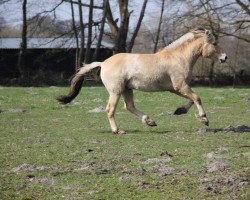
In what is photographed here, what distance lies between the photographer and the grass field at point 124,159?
316 inches

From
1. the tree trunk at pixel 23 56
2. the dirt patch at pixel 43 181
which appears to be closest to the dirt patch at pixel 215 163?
the dirt patch at pixel 43 181

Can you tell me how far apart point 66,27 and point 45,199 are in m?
54.4

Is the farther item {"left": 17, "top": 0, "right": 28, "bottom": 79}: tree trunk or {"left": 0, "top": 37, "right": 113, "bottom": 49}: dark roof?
{"left": 0, "top": 37, "right": 113, "bottom": 49}: dark roof

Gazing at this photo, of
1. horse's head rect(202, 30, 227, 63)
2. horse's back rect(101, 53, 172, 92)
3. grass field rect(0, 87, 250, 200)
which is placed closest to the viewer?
grass field rect(0, 87, 250, 200)

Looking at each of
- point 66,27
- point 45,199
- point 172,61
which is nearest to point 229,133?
point 172,61

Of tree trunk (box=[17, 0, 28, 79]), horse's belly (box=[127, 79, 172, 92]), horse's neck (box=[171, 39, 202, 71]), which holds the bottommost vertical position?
tree trunk (box=[17, 0, 28, 79])

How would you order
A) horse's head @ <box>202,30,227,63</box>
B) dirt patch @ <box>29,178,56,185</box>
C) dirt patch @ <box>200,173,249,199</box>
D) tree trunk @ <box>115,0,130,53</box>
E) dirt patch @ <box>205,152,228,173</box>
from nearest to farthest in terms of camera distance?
dirt patch @ <box>200,173,249,199</box>, dirt patch @ <box>29,178,56,185</box>, dirt patch @ <box>205,152,228,173</box>, horse's head @ <box>202,30,227,63</box>, tree trunk @ <box>115,0,130,53</box>

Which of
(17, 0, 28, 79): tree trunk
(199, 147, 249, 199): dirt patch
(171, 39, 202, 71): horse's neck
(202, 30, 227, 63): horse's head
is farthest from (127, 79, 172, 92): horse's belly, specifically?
(17, 0, 28, 79): tree trunk

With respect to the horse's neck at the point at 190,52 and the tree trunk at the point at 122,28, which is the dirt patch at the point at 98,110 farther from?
the tree trunk at the point at 122,28

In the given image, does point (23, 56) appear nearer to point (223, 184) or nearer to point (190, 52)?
point (190, 52)

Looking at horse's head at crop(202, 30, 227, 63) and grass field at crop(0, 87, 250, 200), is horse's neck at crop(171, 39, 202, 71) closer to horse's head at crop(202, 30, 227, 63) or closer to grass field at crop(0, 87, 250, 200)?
horse's head at crop(202, 30, 227, 63)

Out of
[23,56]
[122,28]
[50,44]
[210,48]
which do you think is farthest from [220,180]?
[50,44]

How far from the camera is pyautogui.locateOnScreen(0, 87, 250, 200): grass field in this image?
803 centimetres

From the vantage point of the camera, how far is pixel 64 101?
15.2m
